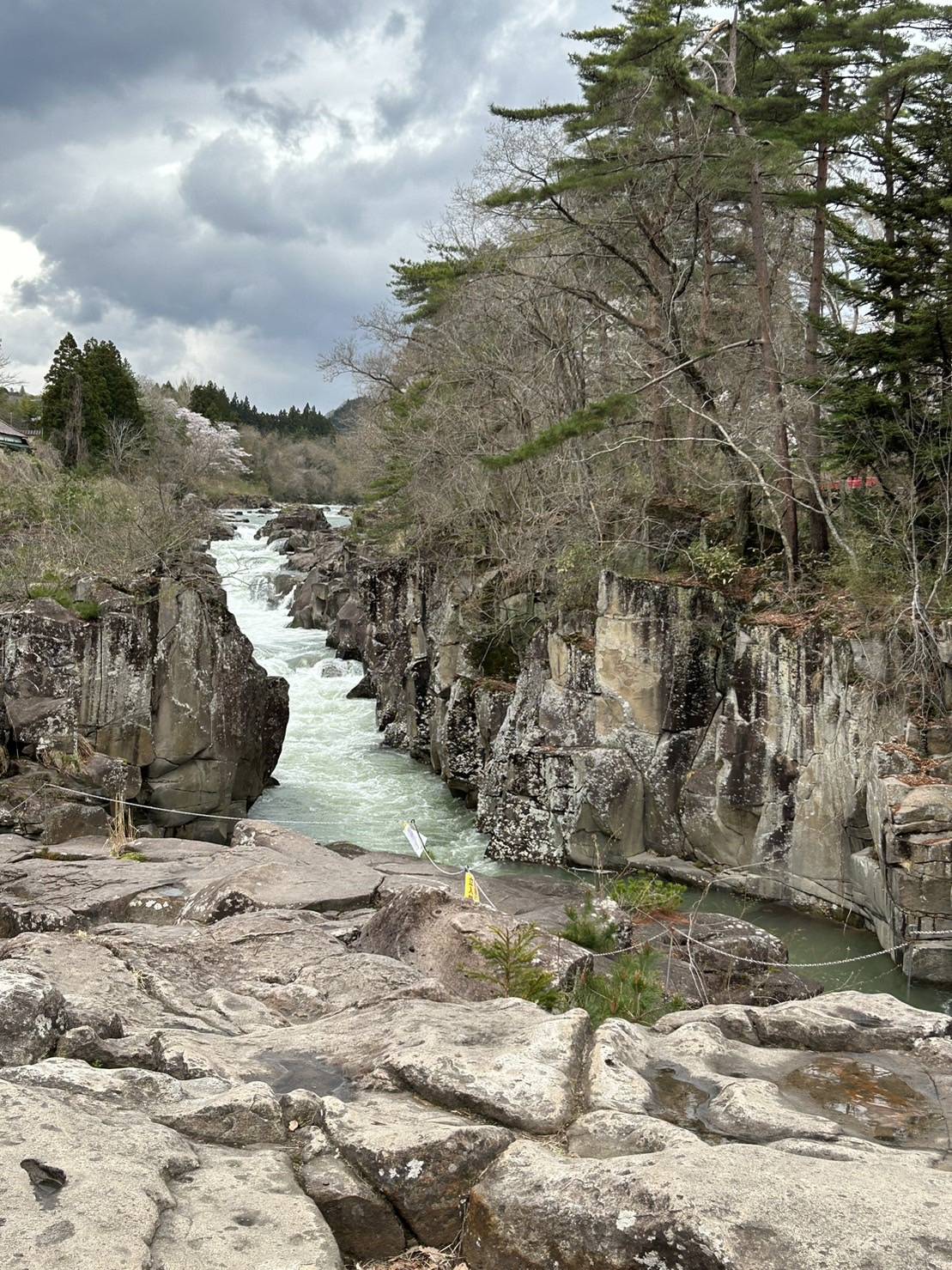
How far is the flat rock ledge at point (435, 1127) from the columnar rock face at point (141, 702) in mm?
10062

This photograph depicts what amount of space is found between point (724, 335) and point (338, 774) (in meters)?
13.2

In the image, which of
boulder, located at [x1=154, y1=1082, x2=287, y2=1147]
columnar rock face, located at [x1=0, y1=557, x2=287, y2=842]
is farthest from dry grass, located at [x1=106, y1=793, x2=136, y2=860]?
boulder, located at [x1=154, y1=1082, x2=287, y2=1147]

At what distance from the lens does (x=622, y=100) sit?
52.9 feet

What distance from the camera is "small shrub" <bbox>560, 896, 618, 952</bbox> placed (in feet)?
28.3

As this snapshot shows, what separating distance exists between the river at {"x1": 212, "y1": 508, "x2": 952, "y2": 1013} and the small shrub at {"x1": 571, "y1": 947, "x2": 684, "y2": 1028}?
217 cm

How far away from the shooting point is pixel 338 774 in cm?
2064

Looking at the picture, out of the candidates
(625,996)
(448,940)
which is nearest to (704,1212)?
(625,996)

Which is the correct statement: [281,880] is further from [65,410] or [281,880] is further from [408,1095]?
[65,410]

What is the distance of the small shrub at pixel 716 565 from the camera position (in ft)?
50.0

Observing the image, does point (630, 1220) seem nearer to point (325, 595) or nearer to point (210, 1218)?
point (210, 1218)

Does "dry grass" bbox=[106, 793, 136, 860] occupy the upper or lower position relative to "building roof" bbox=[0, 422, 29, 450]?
lower

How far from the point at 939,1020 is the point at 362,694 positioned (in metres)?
21.5

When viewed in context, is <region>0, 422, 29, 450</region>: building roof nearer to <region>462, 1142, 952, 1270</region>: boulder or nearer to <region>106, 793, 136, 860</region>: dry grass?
<region>106, 793, 136, 860</region>: dry grass

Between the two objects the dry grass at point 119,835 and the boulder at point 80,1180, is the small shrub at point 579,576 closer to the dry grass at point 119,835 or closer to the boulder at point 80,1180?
the dry grass at point 119,835
